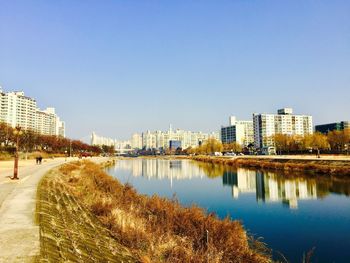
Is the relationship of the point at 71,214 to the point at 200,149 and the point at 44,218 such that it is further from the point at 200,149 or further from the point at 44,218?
the point at 200,149

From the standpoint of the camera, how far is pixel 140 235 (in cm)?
1068

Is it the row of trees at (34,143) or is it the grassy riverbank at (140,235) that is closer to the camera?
the grassy riverbank at (140,235)

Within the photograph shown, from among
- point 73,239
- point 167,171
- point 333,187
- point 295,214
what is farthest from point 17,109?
point 73,239

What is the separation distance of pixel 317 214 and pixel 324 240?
5.87 m

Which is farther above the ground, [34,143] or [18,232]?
[34,143]

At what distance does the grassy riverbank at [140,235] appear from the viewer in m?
8.26

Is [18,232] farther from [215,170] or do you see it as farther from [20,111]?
[20,111]

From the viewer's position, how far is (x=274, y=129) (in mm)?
196000

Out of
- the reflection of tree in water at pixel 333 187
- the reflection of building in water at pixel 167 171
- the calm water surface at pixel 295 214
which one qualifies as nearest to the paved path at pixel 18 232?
the calm water surface at pixel 295 214

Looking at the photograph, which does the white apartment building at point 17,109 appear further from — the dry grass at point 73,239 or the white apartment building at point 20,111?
the dry grass at point 73,239

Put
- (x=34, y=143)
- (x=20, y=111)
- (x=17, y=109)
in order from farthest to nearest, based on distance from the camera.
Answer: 1. (x=20, y=111)
2. (x=17, y=109)
3. (x=34, y=143)

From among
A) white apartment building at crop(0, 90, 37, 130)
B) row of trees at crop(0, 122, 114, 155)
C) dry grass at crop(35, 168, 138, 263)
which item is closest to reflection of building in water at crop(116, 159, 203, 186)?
row of trees at crop(0, 122, 114, 155)

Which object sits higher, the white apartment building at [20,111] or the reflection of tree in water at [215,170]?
the white apartment building at [20,111]

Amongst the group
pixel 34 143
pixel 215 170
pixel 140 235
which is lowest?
pixel 215 170
